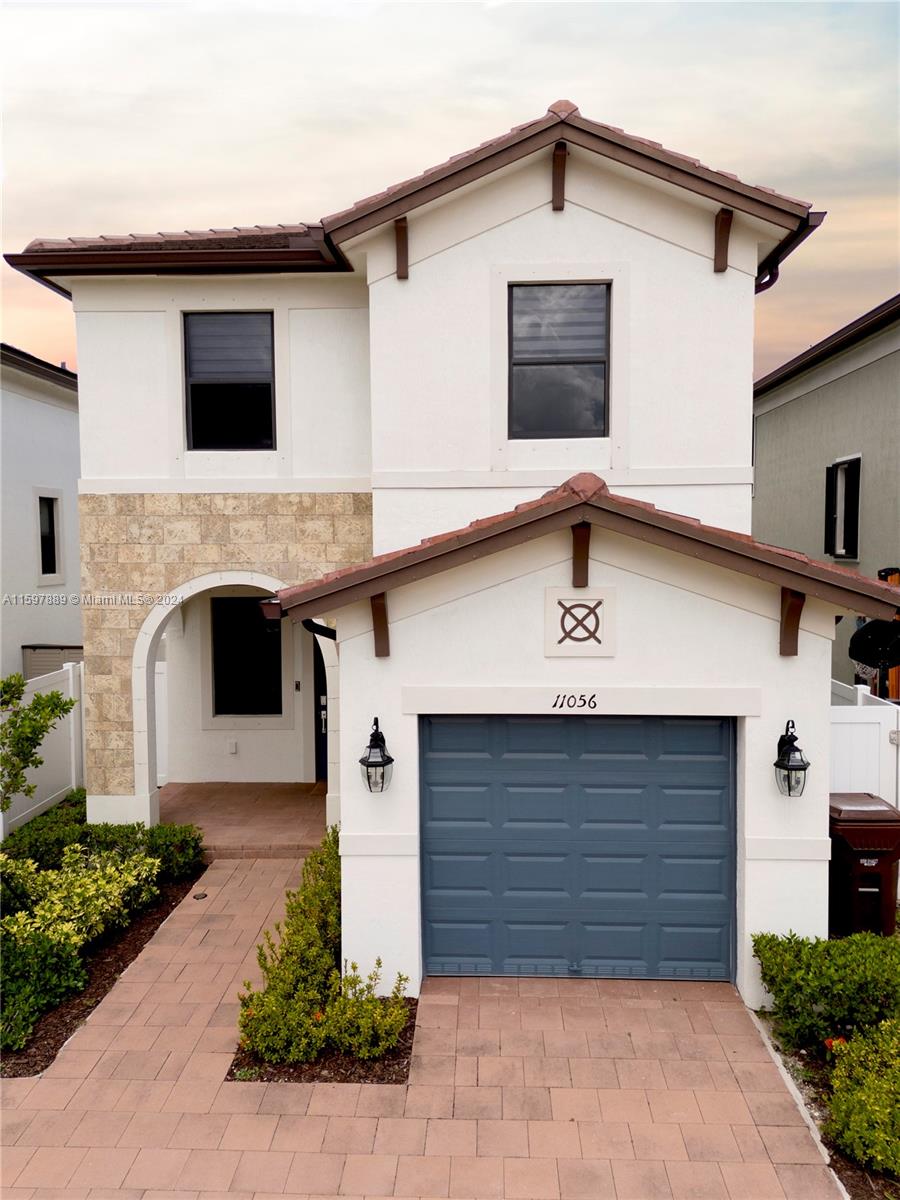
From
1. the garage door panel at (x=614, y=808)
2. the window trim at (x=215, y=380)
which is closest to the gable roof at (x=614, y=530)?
the garage door panel at (x=614, y=808)

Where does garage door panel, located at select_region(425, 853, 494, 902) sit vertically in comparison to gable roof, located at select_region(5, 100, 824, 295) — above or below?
below

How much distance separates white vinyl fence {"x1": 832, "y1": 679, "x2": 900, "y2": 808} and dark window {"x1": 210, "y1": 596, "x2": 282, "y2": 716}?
7958 mm

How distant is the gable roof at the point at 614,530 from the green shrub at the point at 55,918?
3856mm

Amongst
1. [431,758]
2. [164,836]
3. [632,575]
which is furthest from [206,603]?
[632,575]

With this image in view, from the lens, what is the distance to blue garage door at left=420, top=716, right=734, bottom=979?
7723 millimetres

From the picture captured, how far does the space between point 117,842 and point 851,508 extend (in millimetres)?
14291

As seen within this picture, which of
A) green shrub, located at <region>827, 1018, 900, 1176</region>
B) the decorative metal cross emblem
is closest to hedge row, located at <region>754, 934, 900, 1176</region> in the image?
green shrub, located at <region>827, 1018, 900, 1176</region>

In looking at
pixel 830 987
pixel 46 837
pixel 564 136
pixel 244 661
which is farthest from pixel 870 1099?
pixel 244 661

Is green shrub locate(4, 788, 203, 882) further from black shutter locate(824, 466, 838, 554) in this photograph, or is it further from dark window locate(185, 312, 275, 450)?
black shutter locate(824, 466, 838, 554)

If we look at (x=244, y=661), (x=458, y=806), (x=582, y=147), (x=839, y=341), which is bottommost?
(x=458, y=806)

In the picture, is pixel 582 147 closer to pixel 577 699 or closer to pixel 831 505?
pixel 577 699

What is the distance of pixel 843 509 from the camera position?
17703 millimetres

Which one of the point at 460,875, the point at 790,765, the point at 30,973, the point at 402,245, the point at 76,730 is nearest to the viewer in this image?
the point at 790,765

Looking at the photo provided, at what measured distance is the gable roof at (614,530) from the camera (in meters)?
6.89
